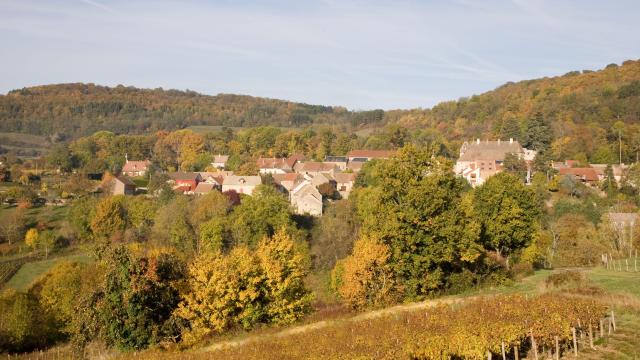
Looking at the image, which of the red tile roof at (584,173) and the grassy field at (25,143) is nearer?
the red tile roof at (584,173)

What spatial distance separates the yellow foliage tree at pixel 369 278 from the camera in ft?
92.9

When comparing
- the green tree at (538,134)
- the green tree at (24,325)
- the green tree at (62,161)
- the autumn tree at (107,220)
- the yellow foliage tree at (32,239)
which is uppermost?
the green tree at (538,134)

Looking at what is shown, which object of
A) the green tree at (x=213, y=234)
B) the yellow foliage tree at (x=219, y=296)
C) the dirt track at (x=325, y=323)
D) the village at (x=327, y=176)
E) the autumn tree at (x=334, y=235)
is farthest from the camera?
the village at (x=327, y=176)

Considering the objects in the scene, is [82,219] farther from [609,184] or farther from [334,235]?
[609,184]

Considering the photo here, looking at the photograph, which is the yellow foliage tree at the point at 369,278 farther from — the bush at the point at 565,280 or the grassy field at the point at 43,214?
the grassy field at the point at 43,214

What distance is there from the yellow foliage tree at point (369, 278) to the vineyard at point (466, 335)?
21.1 ft

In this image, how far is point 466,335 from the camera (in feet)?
56.3

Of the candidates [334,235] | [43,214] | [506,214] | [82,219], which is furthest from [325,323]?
[43,214]

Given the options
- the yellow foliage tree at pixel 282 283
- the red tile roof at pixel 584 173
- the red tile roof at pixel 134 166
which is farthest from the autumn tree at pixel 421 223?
the red tile roof at pixel 134 166

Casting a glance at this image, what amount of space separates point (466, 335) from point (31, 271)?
47.1 meters

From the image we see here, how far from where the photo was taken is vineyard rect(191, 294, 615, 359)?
16.9m

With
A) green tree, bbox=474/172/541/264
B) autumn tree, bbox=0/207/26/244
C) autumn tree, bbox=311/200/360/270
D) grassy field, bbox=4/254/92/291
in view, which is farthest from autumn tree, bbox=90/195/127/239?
green tree, bbox=474/172/541/264

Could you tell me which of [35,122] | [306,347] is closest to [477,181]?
[306,347]

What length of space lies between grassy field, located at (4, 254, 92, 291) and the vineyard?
119ft
